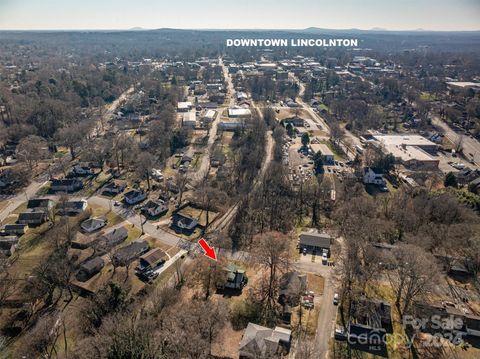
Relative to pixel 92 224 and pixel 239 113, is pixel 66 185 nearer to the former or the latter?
pixel 92 224

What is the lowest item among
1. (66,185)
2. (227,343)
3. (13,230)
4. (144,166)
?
(227,343)

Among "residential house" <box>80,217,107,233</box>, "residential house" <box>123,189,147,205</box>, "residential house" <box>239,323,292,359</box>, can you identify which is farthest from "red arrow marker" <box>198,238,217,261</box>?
"residential house" <box>123,189,147,205</box>

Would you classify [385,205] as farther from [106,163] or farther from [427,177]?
[106,163]

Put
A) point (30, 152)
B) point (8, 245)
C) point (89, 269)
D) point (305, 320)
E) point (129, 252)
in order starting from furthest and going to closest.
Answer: point (30, 152)
point (8, 245)
point (129, 252)
point (89, 269)
point (305, 320)

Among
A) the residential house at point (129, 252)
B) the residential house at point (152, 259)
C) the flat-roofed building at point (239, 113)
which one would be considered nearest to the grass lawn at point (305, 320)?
the residential house at point (152, 259)

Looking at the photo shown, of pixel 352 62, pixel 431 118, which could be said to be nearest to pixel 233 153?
pixel 431 118

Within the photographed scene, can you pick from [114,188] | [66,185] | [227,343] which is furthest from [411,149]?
[66,185]

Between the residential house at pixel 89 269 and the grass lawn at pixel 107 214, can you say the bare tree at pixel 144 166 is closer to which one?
the grass lawn at pixel 107 214
